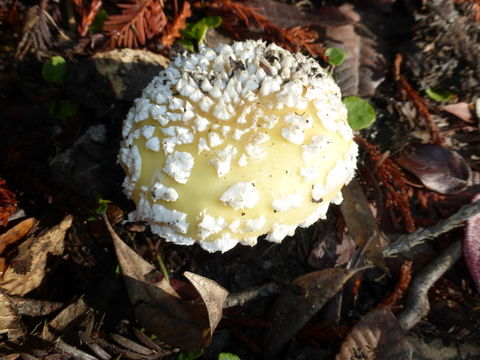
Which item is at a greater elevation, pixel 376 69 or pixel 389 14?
pixel 389 14

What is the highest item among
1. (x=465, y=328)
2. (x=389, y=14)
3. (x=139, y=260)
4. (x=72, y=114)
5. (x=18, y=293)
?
(x=389, y=14)

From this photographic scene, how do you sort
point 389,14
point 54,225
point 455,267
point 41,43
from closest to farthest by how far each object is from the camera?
point 54,225 → point 455,267 → point 41,43 → point 389,14

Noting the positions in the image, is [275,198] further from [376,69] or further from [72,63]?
[72,63]

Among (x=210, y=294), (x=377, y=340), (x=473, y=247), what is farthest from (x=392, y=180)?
(x=210, y=294)

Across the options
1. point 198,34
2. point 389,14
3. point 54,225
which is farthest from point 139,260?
point 389,14

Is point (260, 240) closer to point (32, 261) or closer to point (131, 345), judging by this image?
point (131, 345)


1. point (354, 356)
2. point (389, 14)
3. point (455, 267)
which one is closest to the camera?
point (354, 356)
